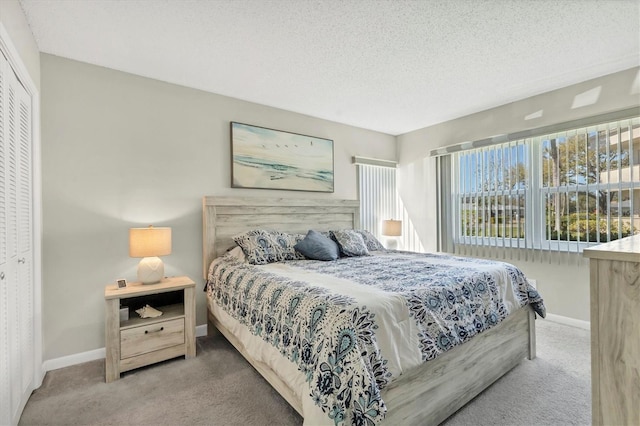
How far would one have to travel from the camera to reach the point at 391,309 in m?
1.53

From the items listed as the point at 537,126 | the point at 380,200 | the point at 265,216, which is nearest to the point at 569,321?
the point at 537,126

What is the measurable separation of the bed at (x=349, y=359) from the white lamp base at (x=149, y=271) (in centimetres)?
50

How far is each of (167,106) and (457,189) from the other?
3.72 metres

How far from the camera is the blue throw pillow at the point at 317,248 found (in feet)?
9.76

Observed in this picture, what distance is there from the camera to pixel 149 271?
245cm

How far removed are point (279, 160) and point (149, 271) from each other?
185 centimetres

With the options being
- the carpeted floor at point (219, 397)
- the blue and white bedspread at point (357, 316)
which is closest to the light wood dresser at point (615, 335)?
the blue and white bedspread at point (357, 316)

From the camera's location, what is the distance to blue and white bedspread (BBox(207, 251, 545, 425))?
4.28 feet

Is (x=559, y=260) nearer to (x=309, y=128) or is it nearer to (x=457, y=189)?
(x=457, y=189)

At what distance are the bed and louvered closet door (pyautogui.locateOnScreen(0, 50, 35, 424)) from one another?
1.24 metres

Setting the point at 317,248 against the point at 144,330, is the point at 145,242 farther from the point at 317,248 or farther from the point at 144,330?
the point at 317,248

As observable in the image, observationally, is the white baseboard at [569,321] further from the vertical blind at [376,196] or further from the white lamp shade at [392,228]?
the vertical blind at [376,196]

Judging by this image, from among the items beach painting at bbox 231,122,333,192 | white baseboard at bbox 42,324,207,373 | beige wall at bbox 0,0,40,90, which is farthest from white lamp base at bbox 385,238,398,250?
beige wall at bbox 0,0,40,90

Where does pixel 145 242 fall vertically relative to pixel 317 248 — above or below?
above
